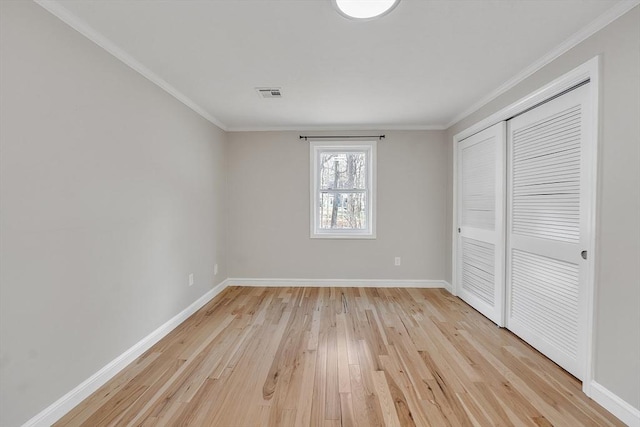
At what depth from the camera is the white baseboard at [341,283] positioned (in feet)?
13.4

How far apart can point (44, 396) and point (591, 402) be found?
3224 mm

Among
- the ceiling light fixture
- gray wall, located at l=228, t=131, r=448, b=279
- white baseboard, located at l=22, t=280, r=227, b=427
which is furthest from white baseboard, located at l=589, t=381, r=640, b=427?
white baseboard, located at l=22, t=280, r=227, b=427

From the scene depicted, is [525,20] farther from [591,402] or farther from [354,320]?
[354,320]

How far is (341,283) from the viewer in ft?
13.5

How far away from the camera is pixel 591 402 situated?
5.63ft

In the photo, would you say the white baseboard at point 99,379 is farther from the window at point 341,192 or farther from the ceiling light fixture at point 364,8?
the ceiling light fixture at point 364,8

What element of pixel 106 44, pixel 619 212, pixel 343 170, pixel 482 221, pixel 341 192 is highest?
pixel 106 44

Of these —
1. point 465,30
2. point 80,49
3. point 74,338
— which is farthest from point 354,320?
point 80,49

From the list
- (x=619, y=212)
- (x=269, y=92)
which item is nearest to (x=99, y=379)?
(x=269, y=92)

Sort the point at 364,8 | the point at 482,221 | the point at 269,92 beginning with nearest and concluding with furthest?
1. the point at 364,8
2. the point at 269,92
3. the point at 482,221

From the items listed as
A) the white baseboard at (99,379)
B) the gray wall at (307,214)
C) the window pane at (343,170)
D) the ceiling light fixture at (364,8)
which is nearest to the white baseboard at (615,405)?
the gray wall at (307,214)

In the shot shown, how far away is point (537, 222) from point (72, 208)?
3430mm

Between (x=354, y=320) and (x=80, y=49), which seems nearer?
(x=80, y=49)

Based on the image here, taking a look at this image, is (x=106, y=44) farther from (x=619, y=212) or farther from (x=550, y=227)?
(x=550, y=227)
